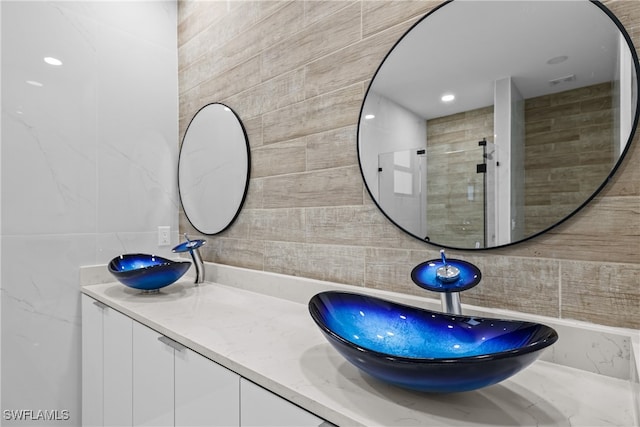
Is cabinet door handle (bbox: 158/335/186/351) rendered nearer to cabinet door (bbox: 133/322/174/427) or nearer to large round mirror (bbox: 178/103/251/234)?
cabinet door (bbox: 133/322/174/427)

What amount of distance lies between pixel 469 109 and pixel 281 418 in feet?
3.10

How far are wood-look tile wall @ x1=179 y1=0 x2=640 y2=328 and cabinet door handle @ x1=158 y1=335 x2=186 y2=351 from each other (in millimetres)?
573

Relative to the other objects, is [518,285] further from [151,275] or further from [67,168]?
[67,168]

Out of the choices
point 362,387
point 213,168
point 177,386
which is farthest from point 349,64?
point 177,386

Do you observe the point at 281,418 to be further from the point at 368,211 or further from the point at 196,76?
the point at 196,76

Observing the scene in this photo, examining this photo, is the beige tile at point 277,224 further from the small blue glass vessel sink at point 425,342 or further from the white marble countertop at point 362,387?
the small blue glass vessel sink at point 425,342

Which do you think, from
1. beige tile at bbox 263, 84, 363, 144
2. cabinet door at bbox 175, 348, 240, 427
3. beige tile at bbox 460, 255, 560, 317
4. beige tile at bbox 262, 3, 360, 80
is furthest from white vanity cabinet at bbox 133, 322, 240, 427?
beige tile at bbox 262, 3, 360, 80

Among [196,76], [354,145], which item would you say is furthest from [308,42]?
[196,76]

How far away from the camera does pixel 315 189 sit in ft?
4.95

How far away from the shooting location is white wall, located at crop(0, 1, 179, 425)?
5.59 feet

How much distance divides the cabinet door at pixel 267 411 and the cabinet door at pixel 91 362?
1.06m

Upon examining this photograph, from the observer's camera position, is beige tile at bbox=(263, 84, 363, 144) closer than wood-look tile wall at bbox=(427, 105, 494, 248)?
No

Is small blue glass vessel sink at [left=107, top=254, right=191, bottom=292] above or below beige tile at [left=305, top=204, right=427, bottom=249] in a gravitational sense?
below

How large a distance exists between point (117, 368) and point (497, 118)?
1.63 meters
